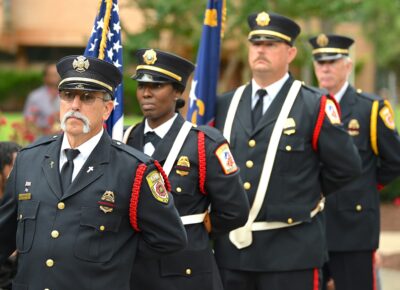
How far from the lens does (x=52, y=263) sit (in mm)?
4605

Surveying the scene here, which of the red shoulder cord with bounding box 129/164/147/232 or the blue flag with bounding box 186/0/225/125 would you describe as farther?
the blue flag with bounding box 186/0/225/125

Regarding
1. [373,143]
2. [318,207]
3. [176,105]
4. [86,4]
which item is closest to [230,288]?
[318,207]

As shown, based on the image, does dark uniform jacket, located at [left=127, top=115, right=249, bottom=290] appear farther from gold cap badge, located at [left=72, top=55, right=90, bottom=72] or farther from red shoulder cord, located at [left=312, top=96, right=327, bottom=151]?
gold cap badge, located at [left=72, top=55, right=90, bottom=72]

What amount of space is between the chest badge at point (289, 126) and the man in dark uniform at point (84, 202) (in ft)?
6.09

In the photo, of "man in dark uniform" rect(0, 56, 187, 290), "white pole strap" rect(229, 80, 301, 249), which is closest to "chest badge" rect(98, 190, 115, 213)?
"man in dark uniform" rect(0, 56, 187, 290)

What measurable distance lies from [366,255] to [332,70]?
1.44 metres

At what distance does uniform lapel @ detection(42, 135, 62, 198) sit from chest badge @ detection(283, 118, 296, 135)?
2096mm

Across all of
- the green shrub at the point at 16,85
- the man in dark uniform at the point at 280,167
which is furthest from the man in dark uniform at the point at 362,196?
the green shrub at the point at 16,85

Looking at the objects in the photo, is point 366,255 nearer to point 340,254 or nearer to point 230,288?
point 340,254

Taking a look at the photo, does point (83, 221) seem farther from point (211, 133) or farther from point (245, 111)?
point (245, 111)

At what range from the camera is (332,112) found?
6688 millimetres

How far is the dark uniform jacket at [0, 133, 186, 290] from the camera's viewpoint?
15.1 feet

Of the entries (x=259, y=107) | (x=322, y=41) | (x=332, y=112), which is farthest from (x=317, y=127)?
(x=322, y=41)

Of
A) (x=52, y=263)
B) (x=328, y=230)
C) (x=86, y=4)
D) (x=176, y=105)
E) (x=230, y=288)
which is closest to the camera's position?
(x=52, y=263)
